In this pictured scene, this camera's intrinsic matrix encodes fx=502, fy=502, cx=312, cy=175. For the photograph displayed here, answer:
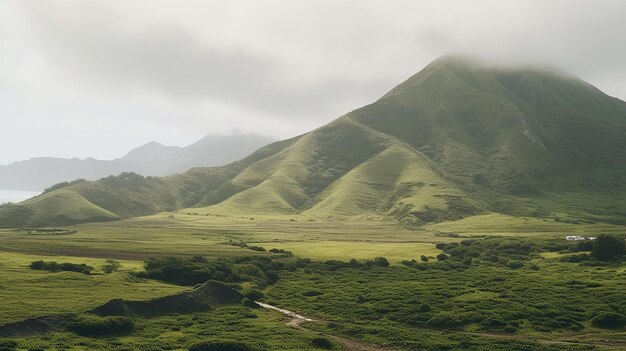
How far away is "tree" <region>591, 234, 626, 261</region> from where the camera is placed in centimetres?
13025

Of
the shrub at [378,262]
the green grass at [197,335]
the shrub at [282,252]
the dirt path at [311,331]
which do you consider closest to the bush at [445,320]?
the dirt path at [311,331]

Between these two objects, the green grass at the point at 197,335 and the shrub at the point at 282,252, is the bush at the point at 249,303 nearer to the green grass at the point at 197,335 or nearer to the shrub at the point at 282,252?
the green grass at the point at 197,335

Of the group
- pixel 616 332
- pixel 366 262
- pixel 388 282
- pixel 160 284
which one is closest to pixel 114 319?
pixel 160 284

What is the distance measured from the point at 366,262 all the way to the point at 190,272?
51205 mm

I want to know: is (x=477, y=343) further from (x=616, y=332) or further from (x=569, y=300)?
(x=569, y=300)

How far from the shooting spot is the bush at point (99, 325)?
65625 millimetres

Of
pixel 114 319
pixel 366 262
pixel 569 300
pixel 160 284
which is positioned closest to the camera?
pixel 114 319

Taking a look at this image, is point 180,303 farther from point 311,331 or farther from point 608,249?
point 608,249

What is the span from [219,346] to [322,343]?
45.7 feet

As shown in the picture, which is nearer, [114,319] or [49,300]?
[114,319]

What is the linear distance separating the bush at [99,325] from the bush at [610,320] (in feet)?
229

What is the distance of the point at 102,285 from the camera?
91.1 m

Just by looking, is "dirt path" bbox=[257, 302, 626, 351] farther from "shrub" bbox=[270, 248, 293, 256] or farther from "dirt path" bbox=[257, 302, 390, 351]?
"shrub" bbox=[270, 248, 293, 256]

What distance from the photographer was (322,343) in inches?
2633
